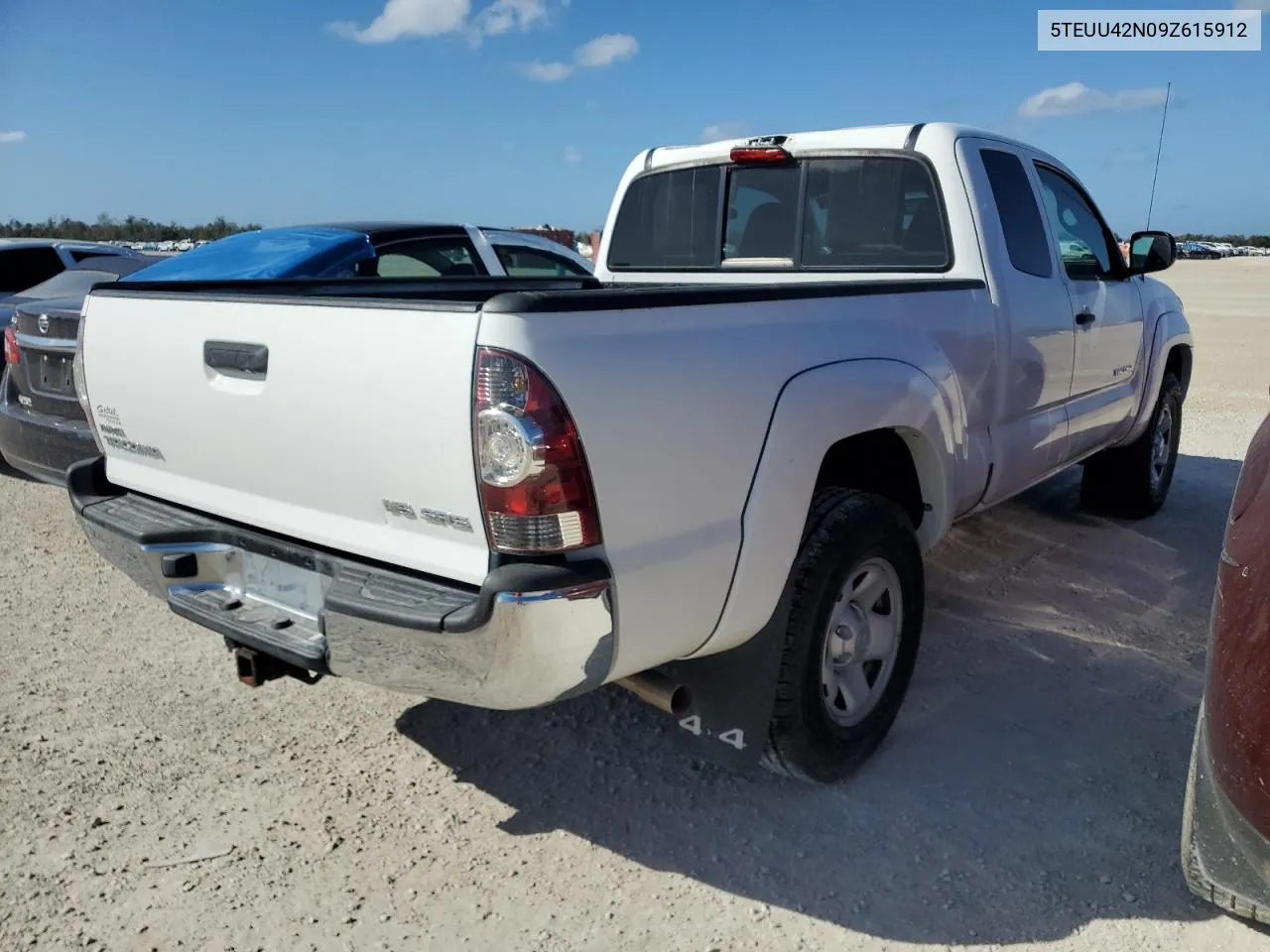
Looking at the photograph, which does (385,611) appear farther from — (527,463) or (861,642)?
(861,642)

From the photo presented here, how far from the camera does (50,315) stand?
17.0 feet

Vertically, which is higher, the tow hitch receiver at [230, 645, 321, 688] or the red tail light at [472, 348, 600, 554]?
the red tail light at [472, 348, 600, 554]

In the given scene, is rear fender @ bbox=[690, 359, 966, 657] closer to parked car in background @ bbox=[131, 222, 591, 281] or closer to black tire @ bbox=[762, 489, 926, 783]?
black tire @ bbox=[762, 489, 926, 783]

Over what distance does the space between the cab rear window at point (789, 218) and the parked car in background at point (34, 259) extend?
247 inches

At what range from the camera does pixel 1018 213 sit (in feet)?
13.6

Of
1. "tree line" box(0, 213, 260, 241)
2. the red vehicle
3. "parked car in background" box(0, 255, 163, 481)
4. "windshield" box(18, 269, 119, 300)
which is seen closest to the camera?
the red vehicle

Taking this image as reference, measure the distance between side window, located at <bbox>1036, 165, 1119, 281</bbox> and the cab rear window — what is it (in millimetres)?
811

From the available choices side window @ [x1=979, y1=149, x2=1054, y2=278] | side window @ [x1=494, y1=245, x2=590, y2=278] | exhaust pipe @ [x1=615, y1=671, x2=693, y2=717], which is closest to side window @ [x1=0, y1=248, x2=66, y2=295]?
side window @ [x1=494, y1=245, x2=590, y2=278]

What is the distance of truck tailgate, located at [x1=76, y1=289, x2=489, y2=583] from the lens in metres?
2.17

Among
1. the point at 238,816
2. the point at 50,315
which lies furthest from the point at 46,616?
the point at 238,816

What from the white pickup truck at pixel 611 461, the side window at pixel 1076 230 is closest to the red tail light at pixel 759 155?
the white pickup truck at pixel 611 461

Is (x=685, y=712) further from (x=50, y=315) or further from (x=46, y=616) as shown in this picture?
(x=50, y=315)

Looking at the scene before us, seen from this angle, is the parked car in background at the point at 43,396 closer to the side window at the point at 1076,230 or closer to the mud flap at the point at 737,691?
the mud flap at the point at 737,691

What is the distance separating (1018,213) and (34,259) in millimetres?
8442
